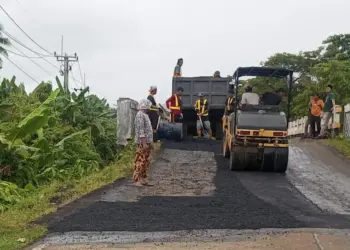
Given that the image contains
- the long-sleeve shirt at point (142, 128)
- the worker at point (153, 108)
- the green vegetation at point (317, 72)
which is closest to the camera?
the long-sleeve shirt at point (142, 128)

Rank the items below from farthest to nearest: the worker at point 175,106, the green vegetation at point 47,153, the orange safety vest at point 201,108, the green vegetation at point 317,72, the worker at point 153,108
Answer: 1. the green vegetation at point 317,72
2. the orange safety vest at point 201,108
3. the worker at point 175,106
4. the worker at point 153,108
5. the green vegetation at point 47,153

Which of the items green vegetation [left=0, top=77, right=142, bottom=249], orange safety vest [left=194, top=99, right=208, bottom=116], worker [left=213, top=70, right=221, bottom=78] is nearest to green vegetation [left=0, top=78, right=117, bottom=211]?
green vegetation [left=0, top=77, right=142, bottom=249]

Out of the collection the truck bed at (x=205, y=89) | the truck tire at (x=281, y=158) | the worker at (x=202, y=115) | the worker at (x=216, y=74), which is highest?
the worker at (x=216, y=74)

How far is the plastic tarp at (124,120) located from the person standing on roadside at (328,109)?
282 inches

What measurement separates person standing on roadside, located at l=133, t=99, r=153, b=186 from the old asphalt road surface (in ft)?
0.98

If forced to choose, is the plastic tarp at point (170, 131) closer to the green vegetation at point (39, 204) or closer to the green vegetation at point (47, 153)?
the green vegetation at point (47, 153)

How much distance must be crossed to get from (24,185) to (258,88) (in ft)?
20.2

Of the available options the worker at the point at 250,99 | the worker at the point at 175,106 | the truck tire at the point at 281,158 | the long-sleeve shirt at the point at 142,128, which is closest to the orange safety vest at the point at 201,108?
the worker at the point at 175,106

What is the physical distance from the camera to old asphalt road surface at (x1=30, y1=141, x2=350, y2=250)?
673 centimetres

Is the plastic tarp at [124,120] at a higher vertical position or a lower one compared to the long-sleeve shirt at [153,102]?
lower

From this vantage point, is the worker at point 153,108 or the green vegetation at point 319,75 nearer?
the worker at point 153,108

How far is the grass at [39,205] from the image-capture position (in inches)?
278

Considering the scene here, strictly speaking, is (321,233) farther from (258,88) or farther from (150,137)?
(258,88)

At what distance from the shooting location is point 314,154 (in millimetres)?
15883
